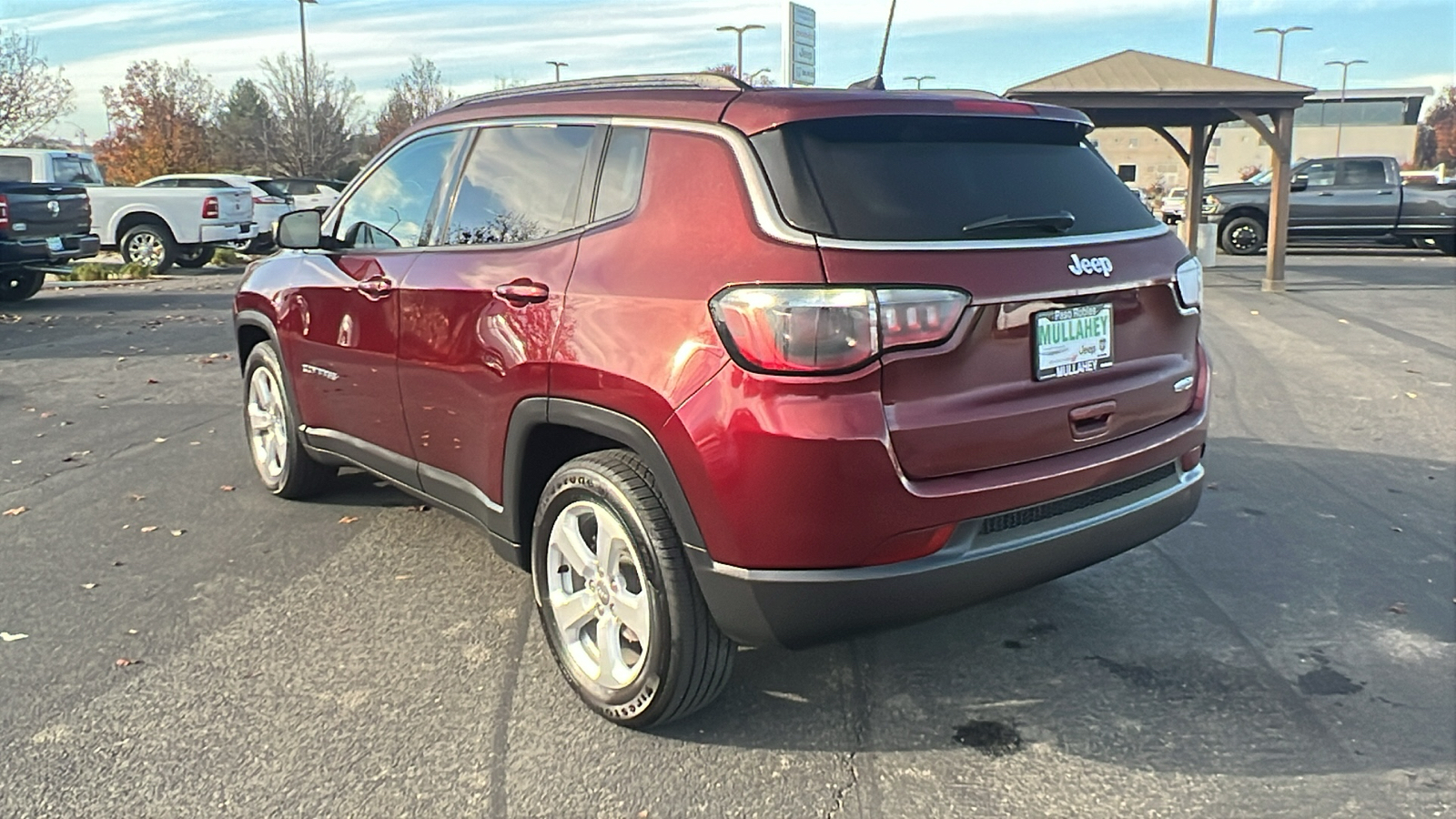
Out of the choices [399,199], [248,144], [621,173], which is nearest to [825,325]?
[621,173]

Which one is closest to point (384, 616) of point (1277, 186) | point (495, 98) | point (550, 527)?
point (550, 527)

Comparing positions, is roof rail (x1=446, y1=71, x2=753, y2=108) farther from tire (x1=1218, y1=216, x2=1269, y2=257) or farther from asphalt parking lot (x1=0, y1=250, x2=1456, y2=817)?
tire (x1=1218, y1=216, x2=1269, y2=257)

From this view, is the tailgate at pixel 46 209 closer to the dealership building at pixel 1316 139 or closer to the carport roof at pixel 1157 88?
the carport roof at pixel 1157 88

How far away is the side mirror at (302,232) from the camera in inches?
184

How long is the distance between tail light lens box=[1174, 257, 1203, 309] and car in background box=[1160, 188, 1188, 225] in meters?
7.27

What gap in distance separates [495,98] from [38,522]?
2.95m

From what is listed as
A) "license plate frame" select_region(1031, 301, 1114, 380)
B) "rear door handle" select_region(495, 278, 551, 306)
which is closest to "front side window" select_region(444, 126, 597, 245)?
"rear door handle" select_region(495, 278, 551, 306)

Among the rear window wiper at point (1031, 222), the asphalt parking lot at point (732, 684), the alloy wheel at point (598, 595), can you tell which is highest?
the rear window wiper at point (1031, 222)

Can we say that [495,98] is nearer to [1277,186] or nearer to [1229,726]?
[1229,726]

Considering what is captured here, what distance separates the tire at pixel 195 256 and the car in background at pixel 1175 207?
14933mm

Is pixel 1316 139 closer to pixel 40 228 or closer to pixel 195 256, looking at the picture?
pixel 195 256

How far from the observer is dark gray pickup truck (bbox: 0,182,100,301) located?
12.8 metres

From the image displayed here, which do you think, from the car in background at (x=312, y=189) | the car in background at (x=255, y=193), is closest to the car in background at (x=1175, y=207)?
the car in background at (x=255, y=193)

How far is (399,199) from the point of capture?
441 centimetres
